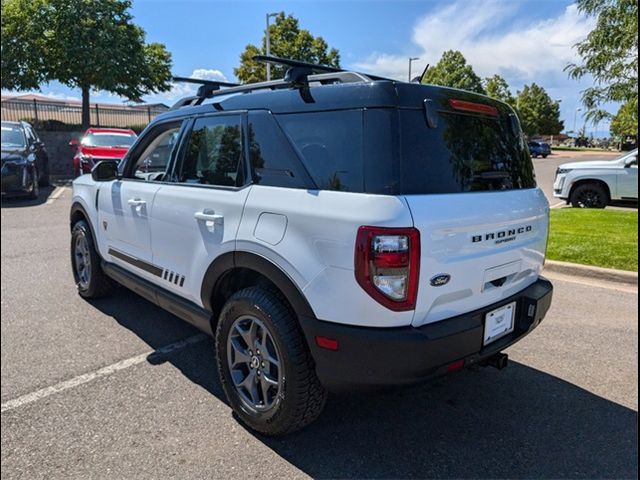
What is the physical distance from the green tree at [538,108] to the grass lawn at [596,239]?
181ft

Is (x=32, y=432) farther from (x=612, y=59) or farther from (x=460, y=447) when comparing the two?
(x=612, y=59)

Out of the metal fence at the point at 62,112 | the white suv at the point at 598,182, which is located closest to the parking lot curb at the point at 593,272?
the white suv at the point at 598,182

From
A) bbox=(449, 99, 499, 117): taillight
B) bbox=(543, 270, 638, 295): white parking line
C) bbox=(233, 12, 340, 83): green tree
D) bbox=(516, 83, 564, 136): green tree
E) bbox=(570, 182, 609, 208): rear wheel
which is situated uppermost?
bbox=(516, 83, 564, 136): green tree

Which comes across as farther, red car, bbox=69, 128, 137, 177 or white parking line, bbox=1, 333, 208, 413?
red car, bbox=69, 128, 137, 177

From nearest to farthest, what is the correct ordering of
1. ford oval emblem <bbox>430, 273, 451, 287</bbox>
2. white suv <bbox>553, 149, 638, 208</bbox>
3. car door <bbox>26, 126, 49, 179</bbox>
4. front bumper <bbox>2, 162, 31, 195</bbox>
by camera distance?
ford oval emblem <bbox>430, 273, 451, 287</bbox>
front bumper <bbox>2, 162, 31, 195</bbox>
white suv <bbox>553, 149, 638, 208</bbox>
car door <bbox>26, 126, 49, 179</bbox>

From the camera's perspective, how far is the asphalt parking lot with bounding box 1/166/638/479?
94.6 inches

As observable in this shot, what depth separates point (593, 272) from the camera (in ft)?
18.9

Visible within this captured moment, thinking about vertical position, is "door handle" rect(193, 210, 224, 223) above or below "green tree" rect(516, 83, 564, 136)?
below

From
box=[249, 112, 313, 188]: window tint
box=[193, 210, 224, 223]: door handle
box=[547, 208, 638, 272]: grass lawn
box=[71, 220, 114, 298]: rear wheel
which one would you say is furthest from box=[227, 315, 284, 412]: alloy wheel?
box=[547, 208, 638, 272]: grass lawn

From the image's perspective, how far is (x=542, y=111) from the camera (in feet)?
208

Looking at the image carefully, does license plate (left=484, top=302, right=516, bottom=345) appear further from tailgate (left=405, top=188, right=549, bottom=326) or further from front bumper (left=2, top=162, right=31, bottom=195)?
front bumper (left=2, top=162, right=31, bottom=195)

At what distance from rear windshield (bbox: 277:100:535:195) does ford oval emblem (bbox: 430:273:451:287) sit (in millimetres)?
406

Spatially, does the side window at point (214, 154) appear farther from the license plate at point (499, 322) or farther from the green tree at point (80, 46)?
the license plate at point (499, 322)

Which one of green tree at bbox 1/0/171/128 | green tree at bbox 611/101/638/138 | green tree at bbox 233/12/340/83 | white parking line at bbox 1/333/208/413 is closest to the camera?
white parking line at bbox 1/333/208/413
